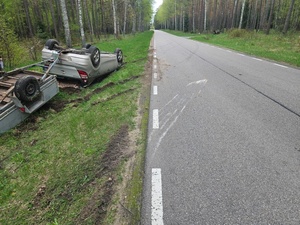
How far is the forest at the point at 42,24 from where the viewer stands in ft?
36.8

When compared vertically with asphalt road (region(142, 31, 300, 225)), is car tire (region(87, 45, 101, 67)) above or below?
above

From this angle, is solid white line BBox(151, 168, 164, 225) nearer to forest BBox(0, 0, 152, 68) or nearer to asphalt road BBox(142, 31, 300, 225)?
asphalt road BBox(142, 31, 300, 225)

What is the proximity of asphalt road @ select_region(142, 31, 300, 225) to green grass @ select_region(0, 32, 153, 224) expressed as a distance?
17.9 inches

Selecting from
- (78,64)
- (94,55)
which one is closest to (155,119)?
(78,64)

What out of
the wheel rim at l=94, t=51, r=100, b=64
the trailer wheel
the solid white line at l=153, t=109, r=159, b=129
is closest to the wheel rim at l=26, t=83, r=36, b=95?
the trailer wheel

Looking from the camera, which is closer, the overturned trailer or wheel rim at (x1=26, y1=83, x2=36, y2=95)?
the overturned trailer

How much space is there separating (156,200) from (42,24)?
1170 inches

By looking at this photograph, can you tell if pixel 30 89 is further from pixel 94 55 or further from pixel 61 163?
pixel 94 55

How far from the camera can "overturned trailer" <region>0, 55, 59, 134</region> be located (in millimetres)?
4622

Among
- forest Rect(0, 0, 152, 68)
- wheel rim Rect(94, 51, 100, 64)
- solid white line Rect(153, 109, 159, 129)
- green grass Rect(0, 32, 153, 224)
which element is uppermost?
forest Rect(0, 0, 152, 68)

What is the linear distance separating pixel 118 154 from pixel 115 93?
11.6ft

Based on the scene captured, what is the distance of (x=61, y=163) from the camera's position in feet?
11.5

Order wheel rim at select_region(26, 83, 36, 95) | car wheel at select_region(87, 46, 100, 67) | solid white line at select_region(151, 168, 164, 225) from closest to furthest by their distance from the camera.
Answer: solid white line at select_region(151, 168, 164, 225), wheel rim at select_region(26, 83, 36, 95), car wheel at select_region(87, 46, 100, 67)

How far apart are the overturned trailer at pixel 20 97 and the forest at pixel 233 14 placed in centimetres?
3154
